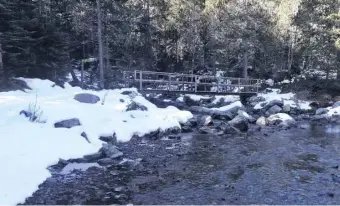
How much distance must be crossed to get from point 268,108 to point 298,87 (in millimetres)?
8386

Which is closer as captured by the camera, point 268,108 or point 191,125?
point 191,125

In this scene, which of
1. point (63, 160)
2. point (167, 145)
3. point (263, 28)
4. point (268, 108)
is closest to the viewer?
point (63, 160)

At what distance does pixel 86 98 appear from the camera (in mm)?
16250

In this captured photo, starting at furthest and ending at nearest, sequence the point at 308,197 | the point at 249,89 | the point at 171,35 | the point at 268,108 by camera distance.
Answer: the point at 171,35 → the point at 249,89 → the point at 268,108 → the point at 308,197

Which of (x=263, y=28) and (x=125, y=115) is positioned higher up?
(x=263, y=28)

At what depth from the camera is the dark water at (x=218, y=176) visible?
26.1 feet

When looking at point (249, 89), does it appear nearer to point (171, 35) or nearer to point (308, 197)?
point (171, 35)

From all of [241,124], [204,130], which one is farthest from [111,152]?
[241,124]

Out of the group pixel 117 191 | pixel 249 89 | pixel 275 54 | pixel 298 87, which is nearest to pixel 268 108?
pixel 249 89

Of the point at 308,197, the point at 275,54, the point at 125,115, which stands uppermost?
the point at 275,54

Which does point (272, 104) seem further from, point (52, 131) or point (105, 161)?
point (52, 131)

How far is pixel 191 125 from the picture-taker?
56.7 feet

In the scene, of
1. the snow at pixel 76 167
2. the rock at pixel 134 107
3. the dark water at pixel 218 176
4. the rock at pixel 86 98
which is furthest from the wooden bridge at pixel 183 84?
the snow at pixel 76 167

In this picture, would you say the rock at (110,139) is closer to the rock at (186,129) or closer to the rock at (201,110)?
the rock at (186,129)
